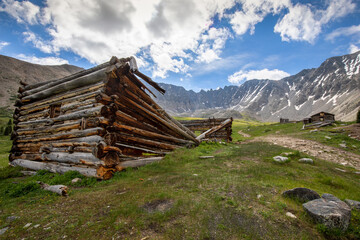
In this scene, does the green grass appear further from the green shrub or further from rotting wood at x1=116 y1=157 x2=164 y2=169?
rotting wood at x1=116 y1=157 x2=164 y2=169

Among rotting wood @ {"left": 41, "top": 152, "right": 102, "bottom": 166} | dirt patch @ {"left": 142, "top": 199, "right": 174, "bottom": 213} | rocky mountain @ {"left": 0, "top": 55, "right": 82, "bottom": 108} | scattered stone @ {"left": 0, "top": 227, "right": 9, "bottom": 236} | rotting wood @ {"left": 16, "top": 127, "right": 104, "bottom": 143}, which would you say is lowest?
scattered stone @ {"left": 0, "top": 227, "right": 9, "bottom": 236}

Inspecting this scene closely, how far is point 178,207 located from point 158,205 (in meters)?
0.49

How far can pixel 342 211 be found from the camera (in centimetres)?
239

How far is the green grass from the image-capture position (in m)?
2.47

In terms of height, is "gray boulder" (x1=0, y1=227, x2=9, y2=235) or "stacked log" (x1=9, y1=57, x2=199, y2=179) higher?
"stacked log" (x1=9, y1=57, x2=199, y2=179)

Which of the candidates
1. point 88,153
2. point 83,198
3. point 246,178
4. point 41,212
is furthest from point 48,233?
point 246,178

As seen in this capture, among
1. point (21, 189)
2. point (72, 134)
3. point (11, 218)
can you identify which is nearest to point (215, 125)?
point (72, 134)

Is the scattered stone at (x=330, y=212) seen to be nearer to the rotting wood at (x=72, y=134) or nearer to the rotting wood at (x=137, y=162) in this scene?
the rotting wood at (x=137, y=162)

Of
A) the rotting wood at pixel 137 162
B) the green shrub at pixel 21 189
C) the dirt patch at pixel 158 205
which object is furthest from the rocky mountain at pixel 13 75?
the dirt patch at pixel 158 205

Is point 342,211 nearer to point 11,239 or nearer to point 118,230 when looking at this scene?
point 118,230

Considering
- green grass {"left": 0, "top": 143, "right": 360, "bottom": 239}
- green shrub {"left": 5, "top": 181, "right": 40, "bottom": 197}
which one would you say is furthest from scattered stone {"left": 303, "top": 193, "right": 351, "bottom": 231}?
green shrub {"left": 5, "top": 181, "right": 40, "bottom": 197}

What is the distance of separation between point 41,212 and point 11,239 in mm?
866

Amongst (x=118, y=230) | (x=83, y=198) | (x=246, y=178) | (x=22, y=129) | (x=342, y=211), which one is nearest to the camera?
(x=342, y=211)

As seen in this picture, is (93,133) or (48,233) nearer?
(48,233)
